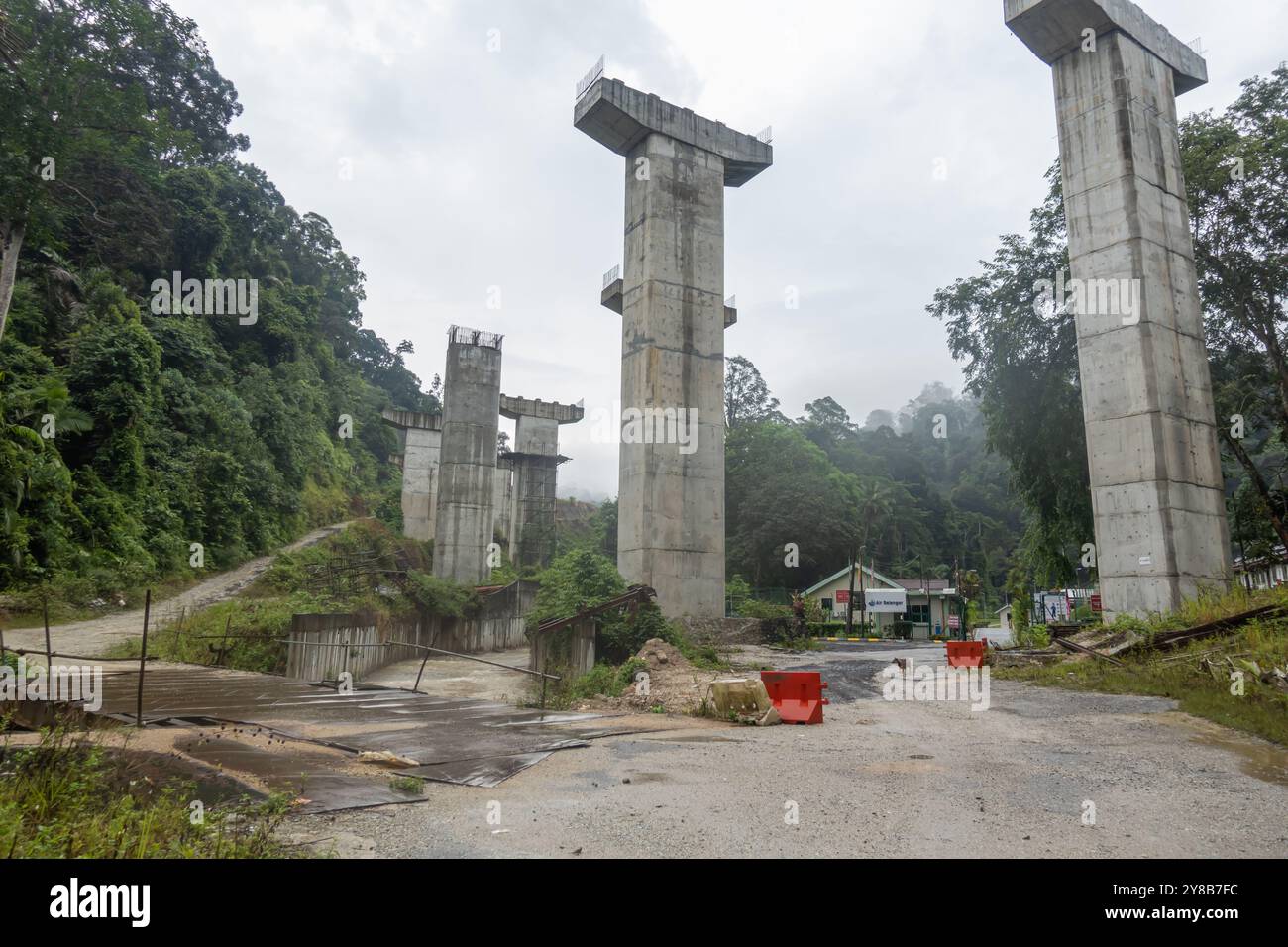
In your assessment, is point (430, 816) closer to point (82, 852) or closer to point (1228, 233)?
point (82, 852)

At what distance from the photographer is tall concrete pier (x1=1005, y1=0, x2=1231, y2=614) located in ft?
58.2

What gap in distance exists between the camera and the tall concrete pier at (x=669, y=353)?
73.9 feet

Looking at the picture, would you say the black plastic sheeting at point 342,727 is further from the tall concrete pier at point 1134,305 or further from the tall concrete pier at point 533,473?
the tall concrete pier at point 533,473

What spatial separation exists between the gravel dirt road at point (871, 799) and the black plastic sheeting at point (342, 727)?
0.51m

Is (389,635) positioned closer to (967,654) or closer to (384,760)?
(967,654)

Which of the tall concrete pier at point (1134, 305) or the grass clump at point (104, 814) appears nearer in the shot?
the grass clump at point (104, 814)

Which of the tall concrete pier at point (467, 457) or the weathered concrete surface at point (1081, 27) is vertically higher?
the weathered concrete surface at point (1081, 27)

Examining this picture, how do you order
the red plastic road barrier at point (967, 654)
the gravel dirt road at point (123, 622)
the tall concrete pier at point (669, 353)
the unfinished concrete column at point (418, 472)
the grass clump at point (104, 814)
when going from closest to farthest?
the grass clump at point (104, 814) < the gravel dirt road at point (123, 622) < the red plastic road barrier at point (967, 654) < the tall concrete pier at point (669, 353) < the unfinished concrete column at point (418, 472)

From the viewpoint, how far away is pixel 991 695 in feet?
43.3

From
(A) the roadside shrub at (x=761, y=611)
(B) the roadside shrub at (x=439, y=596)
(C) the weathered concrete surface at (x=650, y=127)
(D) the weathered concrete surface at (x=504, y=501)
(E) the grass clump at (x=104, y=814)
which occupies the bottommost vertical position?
(E) the grass clump at (x=104, y=814)

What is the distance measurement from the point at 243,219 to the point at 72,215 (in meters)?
14.5

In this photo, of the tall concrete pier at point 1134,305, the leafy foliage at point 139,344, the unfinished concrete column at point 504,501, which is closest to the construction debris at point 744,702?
the leafy foliage at point 139,344

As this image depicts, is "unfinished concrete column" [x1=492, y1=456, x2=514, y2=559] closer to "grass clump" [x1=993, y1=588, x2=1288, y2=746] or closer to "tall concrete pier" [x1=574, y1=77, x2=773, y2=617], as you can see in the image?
"tall concrete pier" [x1=574, y1=77, x2=773, y2=617]
